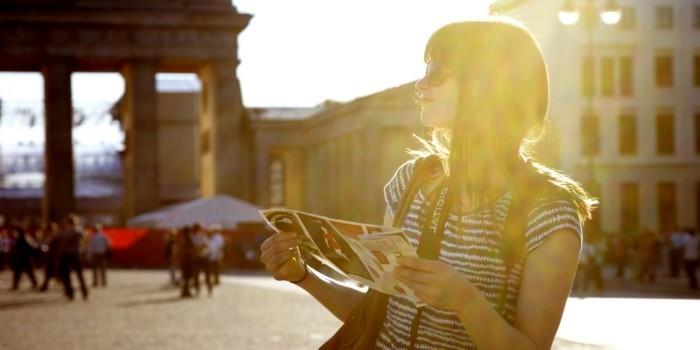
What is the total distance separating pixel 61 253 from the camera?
29.6m

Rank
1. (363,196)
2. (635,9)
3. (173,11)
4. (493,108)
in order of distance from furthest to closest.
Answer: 1. (363,196)
2. (173,11)
3. (635,9)
4. (493,108)

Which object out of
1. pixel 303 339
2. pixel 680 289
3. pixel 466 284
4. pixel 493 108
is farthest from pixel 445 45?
pixel 680 289

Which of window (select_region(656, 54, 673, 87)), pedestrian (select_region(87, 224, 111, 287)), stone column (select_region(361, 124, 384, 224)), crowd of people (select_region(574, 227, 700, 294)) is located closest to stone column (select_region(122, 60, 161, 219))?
stone column (select_region(361, 124, 384, 224))

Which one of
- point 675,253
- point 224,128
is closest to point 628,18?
point 224,128

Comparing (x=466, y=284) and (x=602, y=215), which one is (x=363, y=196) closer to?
(x=602, y=215)

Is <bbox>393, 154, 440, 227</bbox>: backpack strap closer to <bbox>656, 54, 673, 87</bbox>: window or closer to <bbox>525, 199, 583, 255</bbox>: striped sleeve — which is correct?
<bbox>525, 199, 583, 255</bbox>: striped sleeve

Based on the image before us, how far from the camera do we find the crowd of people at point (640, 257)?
1348 inches

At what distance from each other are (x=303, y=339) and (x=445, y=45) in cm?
1434

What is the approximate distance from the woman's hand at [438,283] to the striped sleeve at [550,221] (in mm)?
216

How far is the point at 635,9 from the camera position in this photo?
207 ft

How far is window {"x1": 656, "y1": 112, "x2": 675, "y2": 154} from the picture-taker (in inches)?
2532

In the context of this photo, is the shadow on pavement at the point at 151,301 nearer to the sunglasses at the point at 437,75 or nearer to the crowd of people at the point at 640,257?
the crowd of people at the point at 640,257

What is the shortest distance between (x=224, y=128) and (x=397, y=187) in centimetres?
6883

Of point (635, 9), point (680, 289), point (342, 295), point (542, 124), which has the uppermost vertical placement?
point (635, 9)
